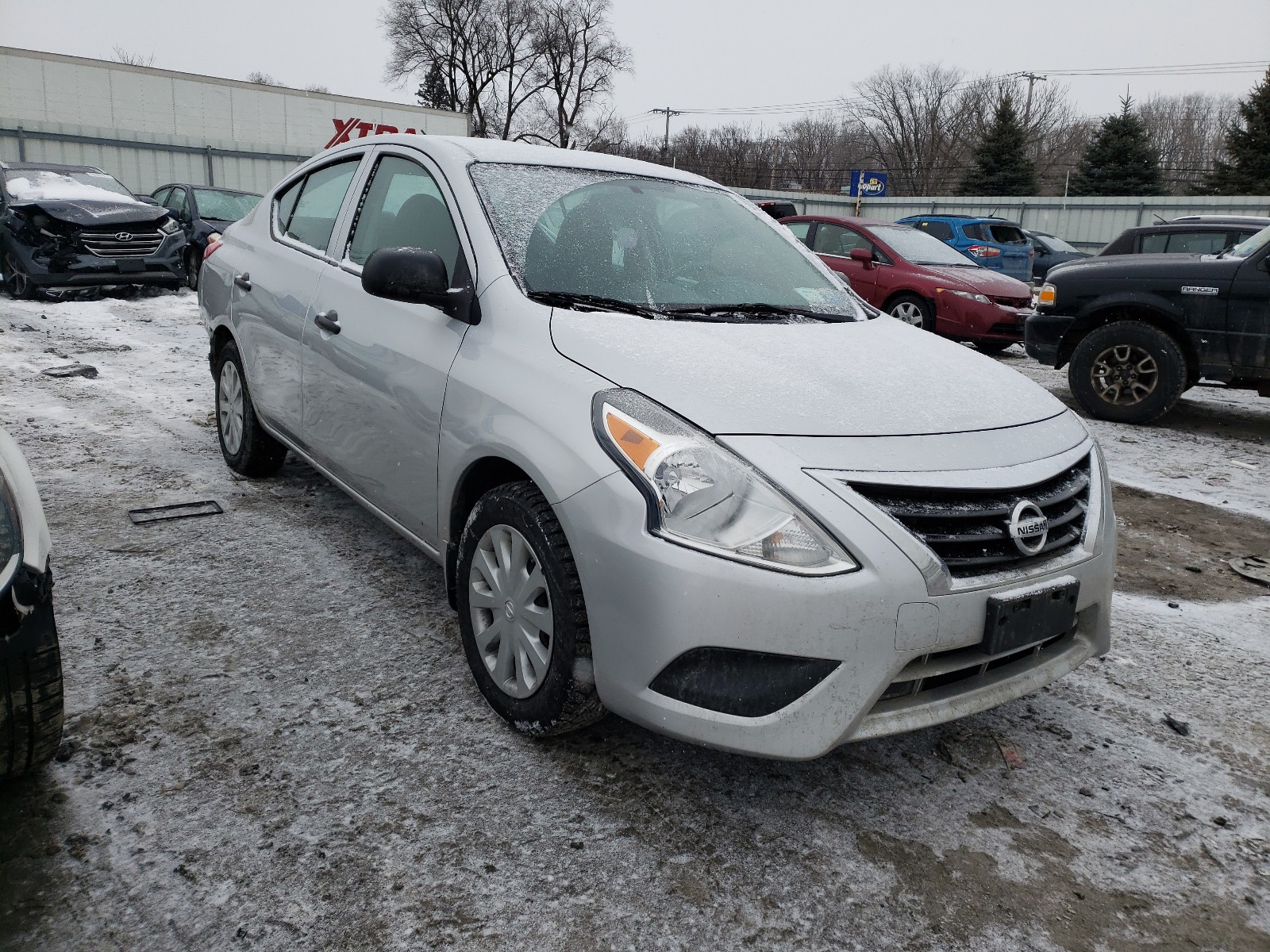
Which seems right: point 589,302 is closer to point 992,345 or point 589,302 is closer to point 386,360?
point 386,360

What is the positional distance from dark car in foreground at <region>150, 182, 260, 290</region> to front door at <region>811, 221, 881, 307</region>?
7.13 metres

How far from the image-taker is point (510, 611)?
2543 mm

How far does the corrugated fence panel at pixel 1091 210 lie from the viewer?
2638 cm

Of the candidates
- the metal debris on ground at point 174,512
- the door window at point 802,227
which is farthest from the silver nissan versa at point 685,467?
the door window at point 802,227

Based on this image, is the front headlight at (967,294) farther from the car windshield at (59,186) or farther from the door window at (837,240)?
the car windshield at (59,186)

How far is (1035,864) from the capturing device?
2.25 m

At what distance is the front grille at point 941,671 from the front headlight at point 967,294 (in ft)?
28.1

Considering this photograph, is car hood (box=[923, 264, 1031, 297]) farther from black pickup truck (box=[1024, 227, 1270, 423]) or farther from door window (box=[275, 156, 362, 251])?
door window (box=[275, 156, 362, 251])

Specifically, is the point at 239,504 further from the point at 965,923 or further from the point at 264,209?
the point at 965,923

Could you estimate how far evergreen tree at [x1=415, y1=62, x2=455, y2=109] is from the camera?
45.7m

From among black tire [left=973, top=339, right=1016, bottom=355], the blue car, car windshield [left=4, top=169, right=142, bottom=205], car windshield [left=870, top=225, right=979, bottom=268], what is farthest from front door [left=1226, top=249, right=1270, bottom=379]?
car windshield [left=4, top=169, right=142, bottom=205]

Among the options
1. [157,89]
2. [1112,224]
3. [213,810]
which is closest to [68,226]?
[213,810]

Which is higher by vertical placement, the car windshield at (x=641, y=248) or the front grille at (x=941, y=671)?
the car windshield at (x=641, y=248)

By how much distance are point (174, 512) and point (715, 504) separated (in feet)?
10.3
